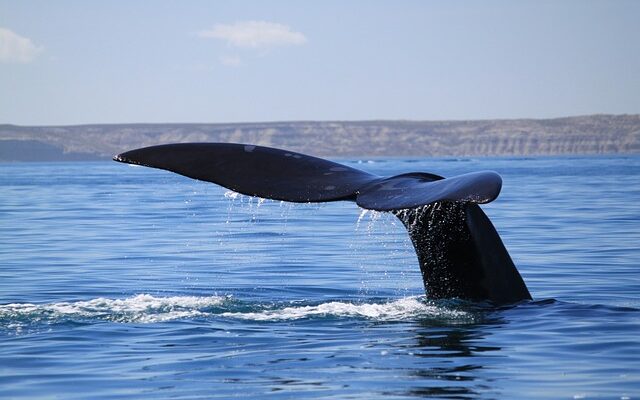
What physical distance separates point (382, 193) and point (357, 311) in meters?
2.38

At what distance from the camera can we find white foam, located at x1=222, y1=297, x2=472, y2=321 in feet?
28.1

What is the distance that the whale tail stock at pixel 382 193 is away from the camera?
7.00 metres

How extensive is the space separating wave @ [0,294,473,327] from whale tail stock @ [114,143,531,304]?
0.66 metres

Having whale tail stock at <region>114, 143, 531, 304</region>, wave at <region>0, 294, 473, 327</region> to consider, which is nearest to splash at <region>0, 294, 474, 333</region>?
wave at <region>0, 294, 473, 327</region>

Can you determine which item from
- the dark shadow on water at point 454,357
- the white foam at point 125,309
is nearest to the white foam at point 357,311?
the dark shadow on water at point 454,357

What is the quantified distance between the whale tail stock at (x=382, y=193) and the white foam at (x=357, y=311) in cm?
53

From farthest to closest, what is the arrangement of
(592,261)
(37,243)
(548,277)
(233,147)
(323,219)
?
(323,219), (37,243), (592,261), (548,277), (233,147)

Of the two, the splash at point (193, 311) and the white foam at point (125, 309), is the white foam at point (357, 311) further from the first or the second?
the white foam at point (125, 309)

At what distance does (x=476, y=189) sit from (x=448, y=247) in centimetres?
170

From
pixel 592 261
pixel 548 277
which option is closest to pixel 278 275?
pixel 548 277

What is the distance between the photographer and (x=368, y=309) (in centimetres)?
913

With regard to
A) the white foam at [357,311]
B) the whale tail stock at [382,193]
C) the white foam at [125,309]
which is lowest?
the white foam at [125,309]

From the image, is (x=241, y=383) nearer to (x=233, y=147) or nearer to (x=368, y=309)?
(x=233, y=147)

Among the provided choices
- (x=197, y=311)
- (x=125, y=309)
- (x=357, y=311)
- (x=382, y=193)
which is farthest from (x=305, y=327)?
(x=382, y=193)
